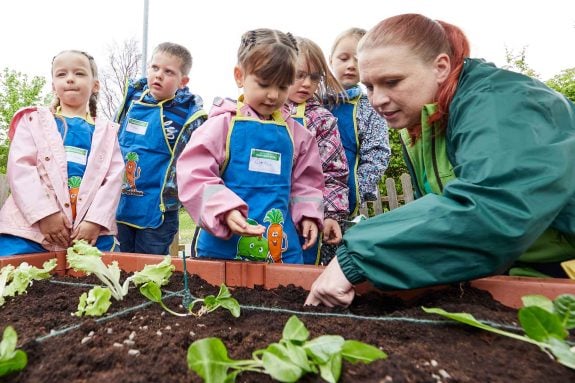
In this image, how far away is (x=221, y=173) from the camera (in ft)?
6.68

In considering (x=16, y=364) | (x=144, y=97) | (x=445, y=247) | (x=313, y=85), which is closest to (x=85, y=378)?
(x=16, y=364)

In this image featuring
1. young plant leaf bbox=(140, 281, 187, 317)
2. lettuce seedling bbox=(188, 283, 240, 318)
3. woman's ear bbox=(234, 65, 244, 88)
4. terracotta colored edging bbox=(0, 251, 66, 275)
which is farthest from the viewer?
woman's ear bbox=(234, 65, 244, 88)

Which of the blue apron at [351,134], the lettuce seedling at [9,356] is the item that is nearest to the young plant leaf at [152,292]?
the lettuce seedling at [9,356]

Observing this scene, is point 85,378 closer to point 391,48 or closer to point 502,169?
point 502,169

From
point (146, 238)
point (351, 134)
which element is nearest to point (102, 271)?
point (146, 238)

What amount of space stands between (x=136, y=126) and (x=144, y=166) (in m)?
0.31

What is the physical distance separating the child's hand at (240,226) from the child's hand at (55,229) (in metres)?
1.13

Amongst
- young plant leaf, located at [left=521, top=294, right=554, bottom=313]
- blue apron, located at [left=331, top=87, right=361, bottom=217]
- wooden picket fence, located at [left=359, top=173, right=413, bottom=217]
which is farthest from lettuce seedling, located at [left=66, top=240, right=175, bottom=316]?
wooden picket fence, located at [left=359, top=173, right=413, bottom=217]

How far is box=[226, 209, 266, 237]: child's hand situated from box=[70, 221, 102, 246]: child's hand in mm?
1033

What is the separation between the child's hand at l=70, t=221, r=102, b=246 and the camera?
7.56 feet

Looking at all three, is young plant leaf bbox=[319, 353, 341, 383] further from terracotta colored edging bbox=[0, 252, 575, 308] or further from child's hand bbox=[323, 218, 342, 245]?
child's hand bbox=[323, 218, 342, 245]

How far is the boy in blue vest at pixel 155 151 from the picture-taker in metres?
3.04

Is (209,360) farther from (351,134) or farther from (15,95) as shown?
(15,95)

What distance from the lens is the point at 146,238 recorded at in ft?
10.1
